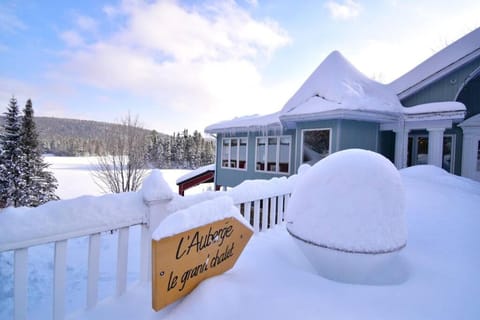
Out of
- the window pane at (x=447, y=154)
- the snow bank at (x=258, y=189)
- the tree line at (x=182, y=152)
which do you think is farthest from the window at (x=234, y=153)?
the tree line at (x=182, y=152)

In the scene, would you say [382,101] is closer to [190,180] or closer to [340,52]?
[340,52]

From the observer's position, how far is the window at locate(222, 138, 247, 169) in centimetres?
1249

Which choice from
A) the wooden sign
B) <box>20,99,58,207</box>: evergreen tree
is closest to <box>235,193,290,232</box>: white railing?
the wooden sign

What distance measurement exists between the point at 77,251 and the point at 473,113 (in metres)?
14.6

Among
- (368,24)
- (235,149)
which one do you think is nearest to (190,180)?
(235,149)

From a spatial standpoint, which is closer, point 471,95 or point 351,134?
point 351,134

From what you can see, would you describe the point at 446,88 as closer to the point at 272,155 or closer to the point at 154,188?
the point at 272,155

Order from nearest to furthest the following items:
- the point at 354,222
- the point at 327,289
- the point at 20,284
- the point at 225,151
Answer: the point at 20,284 → the point at 327,289 → the point at 354,222 → the point at 225,151

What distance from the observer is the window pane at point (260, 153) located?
11.4m

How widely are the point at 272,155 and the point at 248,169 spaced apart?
5.52 feet

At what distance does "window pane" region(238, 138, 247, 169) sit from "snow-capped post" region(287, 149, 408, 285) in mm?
10341

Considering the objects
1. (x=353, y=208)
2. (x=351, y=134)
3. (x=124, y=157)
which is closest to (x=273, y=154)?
(x=351, y=134)

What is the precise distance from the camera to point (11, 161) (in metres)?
13.7

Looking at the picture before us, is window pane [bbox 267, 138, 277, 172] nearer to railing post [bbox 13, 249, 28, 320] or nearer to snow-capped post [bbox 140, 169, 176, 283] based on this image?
snow-capped post [bbox 140, 169, 176, 283]
